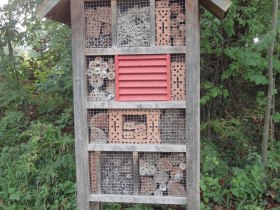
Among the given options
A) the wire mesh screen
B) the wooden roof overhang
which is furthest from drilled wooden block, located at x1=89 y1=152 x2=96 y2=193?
the wooden roof overhang

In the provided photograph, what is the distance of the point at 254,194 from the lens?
15.0 ft

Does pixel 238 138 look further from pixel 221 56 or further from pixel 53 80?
pixel 53 80

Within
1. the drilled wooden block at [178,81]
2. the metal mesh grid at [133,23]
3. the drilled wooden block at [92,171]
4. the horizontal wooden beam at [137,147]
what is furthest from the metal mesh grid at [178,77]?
the drilled wooden block at [92,171]

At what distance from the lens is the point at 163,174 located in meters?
3.04

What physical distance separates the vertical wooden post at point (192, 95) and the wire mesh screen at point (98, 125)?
2.20 feet

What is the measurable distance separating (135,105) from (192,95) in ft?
1.48

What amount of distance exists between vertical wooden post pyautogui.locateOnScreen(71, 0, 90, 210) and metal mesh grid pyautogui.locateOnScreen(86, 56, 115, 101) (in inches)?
2.7

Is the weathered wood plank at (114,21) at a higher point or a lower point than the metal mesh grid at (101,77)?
higher

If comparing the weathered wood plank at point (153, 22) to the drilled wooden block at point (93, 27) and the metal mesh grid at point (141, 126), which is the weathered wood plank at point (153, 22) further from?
the metal mesh grid at point (141, 126)

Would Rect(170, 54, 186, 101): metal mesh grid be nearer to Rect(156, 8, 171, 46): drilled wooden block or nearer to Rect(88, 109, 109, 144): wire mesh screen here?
Rect(156, 8, 171, 46): drilled wooden block

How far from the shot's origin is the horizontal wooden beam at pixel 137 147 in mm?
2928

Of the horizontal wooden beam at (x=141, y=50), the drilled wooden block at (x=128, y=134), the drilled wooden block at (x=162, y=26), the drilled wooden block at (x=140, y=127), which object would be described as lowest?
the drilled wooden block at (x=128, y=134)

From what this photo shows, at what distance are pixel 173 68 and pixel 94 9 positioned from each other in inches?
31.5

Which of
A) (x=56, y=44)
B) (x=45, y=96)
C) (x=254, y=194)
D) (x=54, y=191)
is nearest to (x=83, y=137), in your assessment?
(x=54, y=191)
